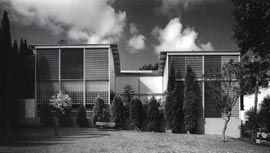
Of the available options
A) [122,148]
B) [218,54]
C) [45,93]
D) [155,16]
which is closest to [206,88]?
[218,54]

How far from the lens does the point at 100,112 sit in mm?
23594

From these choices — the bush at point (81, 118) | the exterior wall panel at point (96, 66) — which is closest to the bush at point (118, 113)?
the bush at point (81, 118)

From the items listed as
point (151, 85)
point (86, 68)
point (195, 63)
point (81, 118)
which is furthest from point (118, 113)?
point (151, 85)

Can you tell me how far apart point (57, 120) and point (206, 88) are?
14.7 metres

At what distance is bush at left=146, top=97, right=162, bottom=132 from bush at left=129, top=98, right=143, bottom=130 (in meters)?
0.77

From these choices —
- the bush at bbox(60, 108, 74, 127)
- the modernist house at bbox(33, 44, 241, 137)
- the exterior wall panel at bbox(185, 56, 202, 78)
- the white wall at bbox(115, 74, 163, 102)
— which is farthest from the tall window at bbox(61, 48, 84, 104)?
the exterior wall panel at bbox(185, 56, 202, 78)

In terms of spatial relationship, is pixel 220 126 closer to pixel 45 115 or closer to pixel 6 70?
pixel 45 115

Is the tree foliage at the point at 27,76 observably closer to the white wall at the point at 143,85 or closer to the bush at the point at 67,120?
the bush at the point at 67,120

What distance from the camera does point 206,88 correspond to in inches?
973

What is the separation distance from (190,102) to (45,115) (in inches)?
540

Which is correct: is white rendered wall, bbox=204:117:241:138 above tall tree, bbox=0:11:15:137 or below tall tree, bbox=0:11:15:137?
below

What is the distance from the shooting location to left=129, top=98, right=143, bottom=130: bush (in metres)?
23.4

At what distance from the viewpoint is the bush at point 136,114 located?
23375 mm

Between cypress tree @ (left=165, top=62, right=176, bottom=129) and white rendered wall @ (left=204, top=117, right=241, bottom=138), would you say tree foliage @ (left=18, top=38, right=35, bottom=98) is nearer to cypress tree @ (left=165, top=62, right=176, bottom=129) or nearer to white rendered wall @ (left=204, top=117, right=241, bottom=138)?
cypress tree @ (left=165, top=62, right=176, bottom=129)
